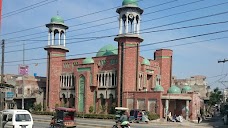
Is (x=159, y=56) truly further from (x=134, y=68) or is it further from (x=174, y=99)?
(x=174, y=99)

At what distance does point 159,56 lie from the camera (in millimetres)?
67000

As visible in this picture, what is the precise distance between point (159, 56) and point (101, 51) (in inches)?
479

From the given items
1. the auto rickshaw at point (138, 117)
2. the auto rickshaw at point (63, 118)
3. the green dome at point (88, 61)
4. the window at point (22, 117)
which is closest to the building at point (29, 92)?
the green dome at point (88, 61)

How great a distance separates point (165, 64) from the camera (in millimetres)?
66750

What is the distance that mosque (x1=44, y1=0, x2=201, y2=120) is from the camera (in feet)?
178

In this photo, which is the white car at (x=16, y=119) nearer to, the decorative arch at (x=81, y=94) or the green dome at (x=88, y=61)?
the decorative arch at (x=81, y=94)

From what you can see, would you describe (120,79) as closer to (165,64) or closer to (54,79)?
(165,64)

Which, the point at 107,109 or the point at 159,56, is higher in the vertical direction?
the point at 159,56

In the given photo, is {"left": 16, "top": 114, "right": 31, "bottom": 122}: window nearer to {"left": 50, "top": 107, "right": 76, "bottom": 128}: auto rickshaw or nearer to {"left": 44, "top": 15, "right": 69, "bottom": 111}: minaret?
{"left": 50, "top": 107, "right": 76, "bottom": 128}: auto rickshaw

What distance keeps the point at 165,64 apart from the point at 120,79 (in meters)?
12.7

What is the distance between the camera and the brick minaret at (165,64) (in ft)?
218

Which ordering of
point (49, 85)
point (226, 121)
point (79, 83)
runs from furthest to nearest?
1. point (49, 85)
2. point (79, 83)
3. point (226, 121)

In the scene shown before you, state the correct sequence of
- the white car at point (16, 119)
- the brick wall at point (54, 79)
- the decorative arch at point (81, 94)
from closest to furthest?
the white car at point (16, 119)
the decorative arch at point (81, 94)
the brick wall at point (54, 79)

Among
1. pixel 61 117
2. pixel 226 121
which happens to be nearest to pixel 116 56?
pixel 226 121
